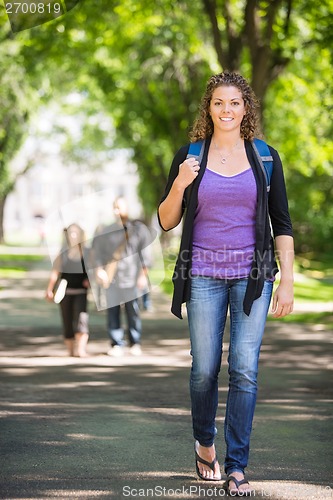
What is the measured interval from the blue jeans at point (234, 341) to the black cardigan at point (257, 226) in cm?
6

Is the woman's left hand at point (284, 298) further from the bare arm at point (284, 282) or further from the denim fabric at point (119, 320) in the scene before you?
the denim fabric at point (119, 320)

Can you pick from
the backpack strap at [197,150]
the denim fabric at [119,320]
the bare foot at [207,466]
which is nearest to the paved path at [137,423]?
the bare foot at [207,466]

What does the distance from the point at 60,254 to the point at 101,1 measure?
37.6 feet

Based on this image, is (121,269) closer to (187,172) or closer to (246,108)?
(246,108)

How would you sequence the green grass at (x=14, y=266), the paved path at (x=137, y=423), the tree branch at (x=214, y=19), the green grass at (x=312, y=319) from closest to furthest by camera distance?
the paved path at (x=137, y=423), the green grass at (x=312, y=319), the tree branch at (x=214, y=19), the green grass at (x=14, y=266)

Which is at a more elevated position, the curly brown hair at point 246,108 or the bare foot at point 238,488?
the curly brown hair at point 246,108

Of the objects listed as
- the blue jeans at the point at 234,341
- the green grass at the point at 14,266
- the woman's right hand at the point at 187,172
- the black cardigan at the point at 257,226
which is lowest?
the green grass at the point at 14,266

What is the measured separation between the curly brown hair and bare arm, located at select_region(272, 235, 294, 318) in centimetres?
58

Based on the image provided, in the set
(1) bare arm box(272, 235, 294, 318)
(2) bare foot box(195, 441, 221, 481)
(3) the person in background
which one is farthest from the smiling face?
(3) the person in background

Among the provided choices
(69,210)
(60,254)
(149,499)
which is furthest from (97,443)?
(60,254)

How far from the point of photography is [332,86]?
18.5 metres

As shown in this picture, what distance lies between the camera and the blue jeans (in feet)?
16.2

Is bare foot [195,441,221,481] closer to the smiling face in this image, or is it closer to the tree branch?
the smiling face

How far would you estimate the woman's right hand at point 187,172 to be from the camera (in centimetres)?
485
